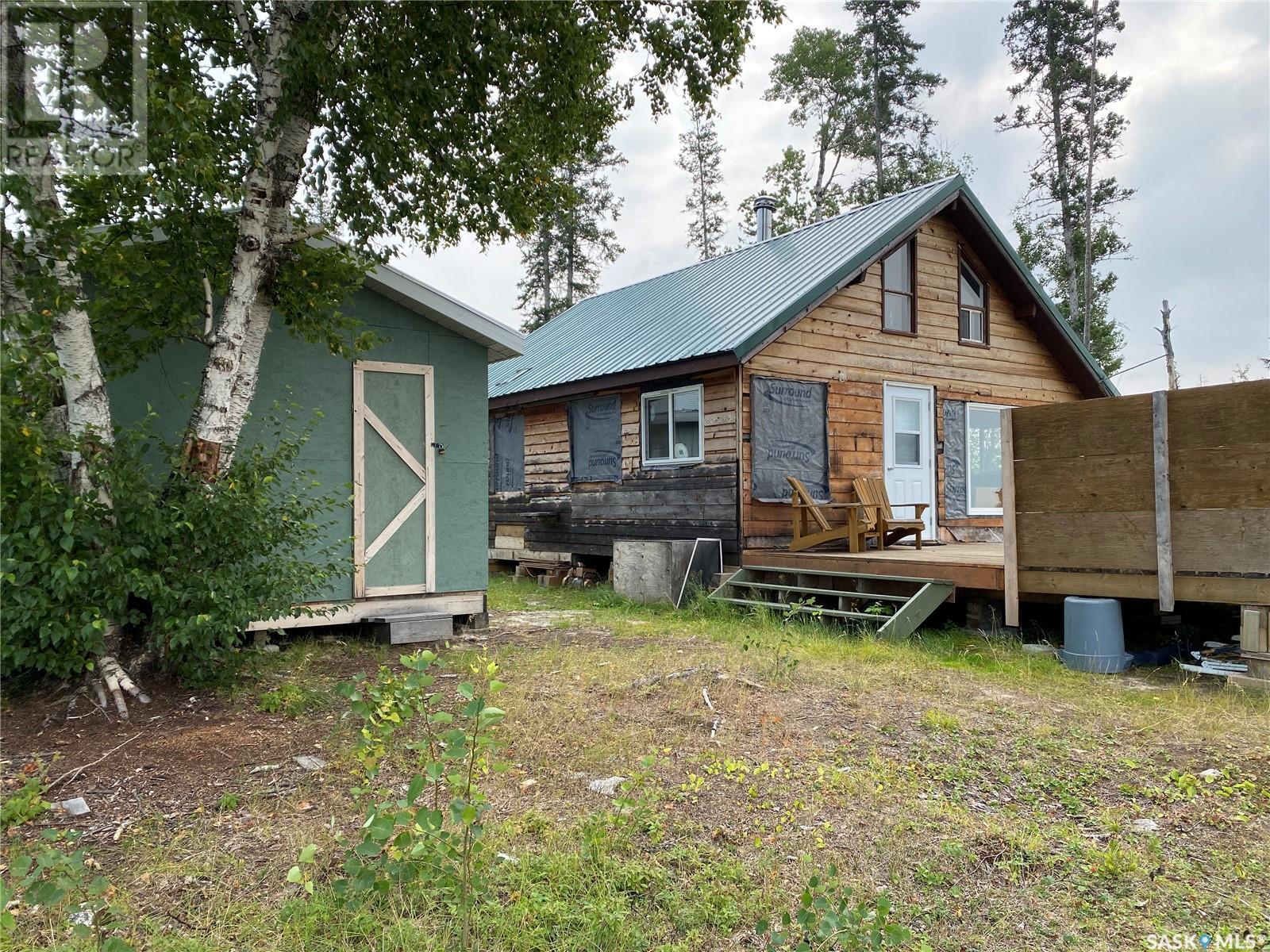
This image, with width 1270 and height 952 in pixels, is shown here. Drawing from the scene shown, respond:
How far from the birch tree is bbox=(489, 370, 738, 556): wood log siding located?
399 centimetres

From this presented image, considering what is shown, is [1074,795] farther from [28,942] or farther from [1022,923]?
[28,942]

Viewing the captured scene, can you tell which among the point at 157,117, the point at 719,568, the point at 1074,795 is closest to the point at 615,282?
the point at 719,568

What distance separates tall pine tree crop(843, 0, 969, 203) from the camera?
26.3 m

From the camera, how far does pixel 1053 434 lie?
6.50 meters

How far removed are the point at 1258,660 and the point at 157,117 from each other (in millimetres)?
7868

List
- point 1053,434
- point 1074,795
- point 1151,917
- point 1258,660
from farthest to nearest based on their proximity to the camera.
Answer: point 1053,434, point 1258,660, point 1074,795, point 1151,917

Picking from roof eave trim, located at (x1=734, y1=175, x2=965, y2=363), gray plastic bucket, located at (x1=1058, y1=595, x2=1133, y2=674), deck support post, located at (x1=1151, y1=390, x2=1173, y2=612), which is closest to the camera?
deck support post, located at (x1=1151, y1=390, x2=1173, y2=612)

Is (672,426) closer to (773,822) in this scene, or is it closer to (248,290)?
(248,290)

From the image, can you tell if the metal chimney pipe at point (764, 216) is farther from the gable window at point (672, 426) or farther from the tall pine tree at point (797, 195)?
the tall pine tree at point (797, 195)

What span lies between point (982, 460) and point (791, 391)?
398 cm

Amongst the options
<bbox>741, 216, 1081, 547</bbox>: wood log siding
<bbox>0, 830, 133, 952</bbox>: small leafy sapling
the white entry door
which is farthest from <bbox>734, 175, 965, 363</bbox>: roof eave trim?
<bbox>0, 830, 133, 952</bbox>: small leafy sapling

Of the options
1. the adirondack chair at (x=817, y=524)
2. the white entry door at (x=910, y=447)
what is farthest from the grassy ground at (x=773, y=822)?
the white entry door at (x=910, y=447)

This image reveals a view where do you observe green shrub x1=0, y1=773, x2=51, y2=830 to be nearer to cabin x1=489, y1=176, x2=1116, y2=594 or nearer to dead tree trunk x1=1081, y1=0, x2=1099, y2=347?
cabin x1=489, y1=176, x2=1116, y2=594

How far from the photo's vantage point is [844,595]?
28.1 feet
